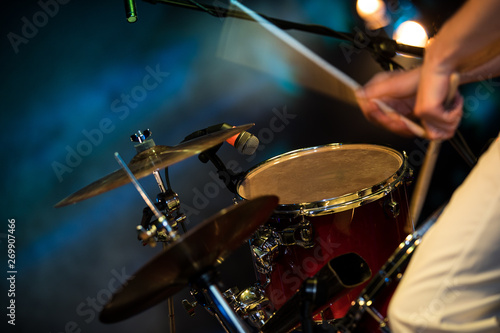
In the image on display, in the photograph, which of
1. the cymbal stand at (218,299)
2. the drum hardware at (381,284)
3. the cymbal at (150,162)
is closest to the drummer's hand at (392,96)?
the drum hardware at (381,284)

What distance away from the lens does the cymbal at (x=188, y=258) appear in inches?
41.1

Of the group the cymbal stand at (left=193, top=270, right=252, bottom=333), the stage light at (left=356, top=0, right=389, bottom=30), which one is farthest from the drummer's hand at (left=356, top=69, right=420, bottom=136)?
the stage light at (left=356, top=0, right=389, bottom=30)

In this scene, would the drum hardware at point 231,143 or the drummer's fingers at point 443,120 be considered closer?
the drummer's fingers at point 443,120

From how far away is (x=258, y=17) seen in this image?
4.50 feet

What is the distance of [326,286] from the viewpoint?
1.16 m

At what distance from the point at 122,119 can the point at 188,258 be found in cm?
158

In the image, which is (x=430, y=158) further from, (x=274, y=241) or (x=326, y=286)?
(x=274, y=241)

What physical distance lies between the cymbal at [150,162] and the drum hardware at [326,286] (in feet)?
1.73

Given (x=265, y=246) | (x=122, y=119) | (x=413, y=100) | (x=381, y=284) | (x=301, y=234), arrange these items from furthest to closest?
1. (x=122, y=119)
2. (x=265, y=246)
3. (x=301, y=234)
4. (x=413, y=100)
5. (x=381, y=284)

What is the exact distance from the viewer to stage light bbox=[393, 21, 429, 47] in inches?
99.0

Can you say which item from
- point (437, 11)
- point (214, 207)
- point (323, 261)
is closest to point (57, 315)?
point (214, 207)

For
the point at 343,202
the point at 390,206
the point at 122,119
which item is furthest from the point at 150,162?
the point at 122,119

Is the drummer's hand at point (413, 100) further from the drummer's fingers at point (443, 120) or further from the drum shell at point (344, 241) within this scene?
the drum shell at point (344, 241)

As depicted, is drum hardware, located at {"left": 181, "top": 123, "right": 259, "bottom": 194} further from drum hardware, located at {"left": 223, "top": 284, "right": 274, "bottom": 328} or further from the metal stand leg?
the metal stand leg
